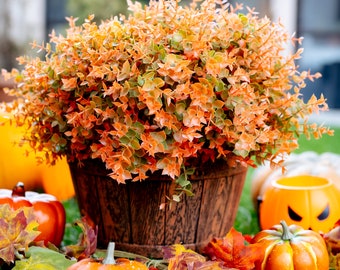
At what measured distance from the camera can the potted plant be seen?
4.85 ft

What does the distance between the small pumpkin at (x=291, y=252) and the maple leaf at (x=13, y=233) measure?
0.54 metres

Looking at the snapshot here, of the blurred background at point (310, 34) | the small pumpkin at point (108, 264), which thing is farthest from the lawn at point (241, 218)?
the blurred background at point (310, 34)

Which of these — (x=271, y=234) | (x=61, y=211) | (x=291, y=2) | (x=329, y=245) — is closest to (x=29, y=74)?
(x=61, y=211)

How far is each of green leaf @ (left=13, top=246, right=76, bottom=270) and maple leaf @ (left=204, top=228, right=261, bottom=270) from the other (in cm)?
35

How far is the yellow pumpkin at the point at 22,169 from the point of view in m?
2.27

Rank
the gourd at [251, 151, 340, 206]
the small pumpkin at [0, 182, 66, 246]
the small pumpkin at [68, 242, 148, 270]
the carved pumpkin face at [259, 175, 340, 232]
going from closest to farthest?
the small pumpkin at [68, 242, 148, 270]
the small pumpkin at [0, 182, 66, 246]
the carved pumpkin face at [259, 175, 340, 232]
the gourd at [251, 151, 340, 206]

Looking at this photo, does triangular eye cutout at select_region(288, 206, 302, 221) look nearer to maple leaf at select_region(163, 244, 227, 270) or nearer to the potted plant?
the potted plant

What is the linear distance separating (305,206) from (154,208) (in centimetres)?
57

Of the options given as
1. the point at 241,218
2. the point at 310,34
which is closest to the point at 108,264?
the point at 241,218

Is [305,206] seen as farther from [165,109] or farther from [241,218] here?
[165,109]

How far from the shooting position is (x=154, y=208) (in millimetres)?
1637

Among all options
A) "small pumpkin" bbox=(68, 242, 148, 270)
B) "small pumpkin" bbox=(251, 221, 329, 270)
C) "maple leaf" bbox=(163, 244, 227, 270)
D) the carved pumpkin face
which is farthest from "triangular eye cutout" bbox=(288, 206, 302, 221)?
"small pumpkin" bbox=(68, 242, 148, 270)

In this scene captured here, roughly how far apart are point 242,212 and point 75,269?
3.96 ft

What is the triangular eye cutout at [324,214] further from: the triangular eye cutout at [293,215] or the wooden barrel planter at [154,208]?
the wooden barrel planter at [154,208]
